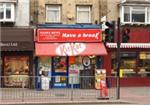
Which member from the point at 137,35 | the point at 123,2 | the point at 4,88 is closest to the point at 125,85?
the point at 137,35

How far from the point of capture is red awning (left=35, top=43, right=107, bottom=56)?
3082 cm

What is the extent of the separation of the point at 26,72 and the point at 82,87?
7.84 m

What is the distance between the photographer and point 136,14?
108ft

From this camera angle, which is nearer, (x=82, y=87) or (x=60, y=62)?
(x=82, y=87)

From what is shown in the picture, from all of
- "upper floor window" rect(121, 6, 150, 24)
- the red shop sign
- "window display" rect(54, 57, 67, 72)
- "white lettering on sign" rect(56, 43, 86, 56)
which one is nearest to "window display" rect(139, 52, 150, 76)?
"upper floor window" rect(121, 6, 150, 24)

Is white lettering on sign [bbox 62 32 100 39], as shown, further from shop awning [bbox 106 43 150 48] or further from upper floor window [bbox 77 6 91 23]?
upper floor window [bbox 77 6 91 23]

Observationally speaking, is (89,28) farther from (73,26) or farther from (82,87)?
(82,87)

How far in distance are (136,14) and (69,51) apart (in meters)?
5.19

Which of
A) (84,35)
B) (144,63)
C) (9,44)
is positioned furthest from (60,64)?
(144,63)

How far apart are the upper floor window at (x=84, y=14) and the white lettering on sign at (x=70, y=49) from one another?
6.24 feet

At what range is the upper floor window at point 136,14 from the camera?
1287 inches

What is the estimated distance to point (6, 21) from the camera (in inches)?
1220

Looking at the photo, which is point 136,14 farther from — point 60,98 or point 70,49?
point 60,98

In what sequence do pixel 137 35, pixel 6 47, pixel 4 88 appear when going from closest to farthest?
pixel 4 88, pixel 6 47, pixel 137 35
